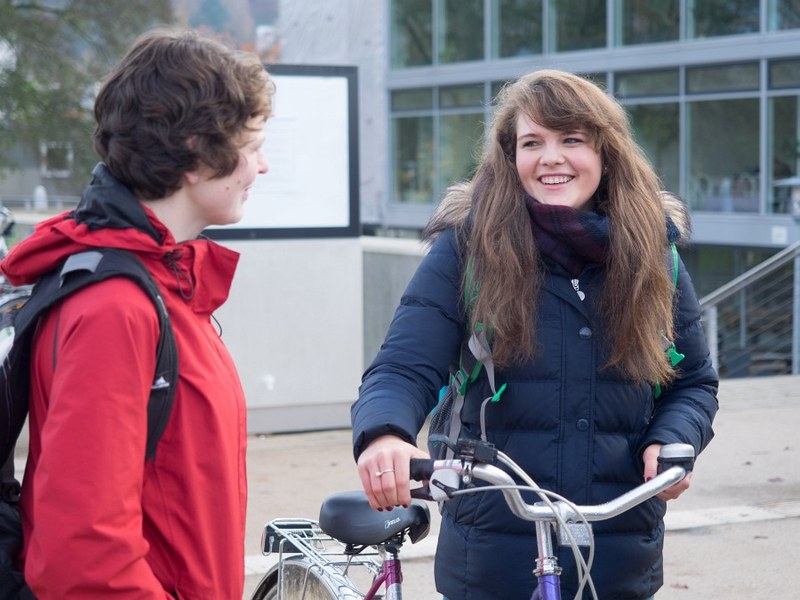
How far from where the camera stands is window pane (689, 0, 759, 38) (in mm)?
19047

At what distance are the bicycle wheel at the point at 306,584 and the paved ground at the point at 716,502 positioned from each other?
1.68m

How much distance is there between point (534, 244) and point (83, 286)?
45.7 inches

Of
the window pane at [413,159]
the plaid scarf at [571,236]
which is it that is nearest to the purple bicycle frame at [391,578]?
the plaid scarf at [571,236]

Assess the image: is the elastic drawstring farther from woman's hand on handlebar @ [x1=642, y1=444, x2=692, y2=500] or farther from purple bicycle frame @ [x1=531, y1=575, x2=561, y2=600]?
woman's hand on handlebar @ [x1=642, y1=444, x2=692, y2=500]

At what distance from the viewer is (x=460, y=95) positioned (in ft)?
80.3

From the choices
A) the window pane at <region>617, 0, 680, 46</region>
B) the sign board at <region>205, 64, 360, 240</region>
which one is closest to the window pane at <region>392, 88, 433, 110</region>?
the window pane at <region>617, 0, 680, 46</region>

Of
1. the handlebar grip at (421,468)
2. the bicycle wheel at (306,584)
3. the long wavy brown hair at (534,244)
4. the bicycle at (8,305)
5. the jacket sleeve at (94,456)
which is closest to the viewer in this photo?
the jacket sleeve at (94,456)

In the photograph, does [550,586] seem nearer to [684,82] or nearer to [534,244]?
[534,244]

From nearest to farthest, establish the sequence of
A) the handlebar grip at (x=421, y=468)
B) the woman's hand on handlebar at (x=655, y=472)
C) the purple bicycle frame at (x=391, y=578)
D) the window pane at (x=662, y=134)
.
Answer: the handlebar grip at (x=421, y=468) → the woman's hand on handlebar at (x=655, y=472) → the purple bicycle frame at (x=391, y=578) → the window pane at (x=662, y=134)

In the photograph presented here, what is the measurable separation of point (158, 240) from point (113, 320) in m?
0.22

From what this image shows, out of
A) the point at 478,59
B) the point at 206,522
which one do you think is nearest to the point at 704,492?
the point at 206,522

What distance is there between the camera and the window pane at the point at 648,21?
66.7 ft

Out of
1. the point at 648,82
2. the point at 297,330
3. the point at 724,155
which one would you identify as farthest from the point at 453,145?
the point at 297,330

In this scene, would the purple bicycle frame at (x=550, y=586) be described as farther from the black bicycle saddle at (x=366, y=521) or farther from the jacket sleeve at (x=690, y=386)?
the black bicycle saddle at (x=366, y=521)
